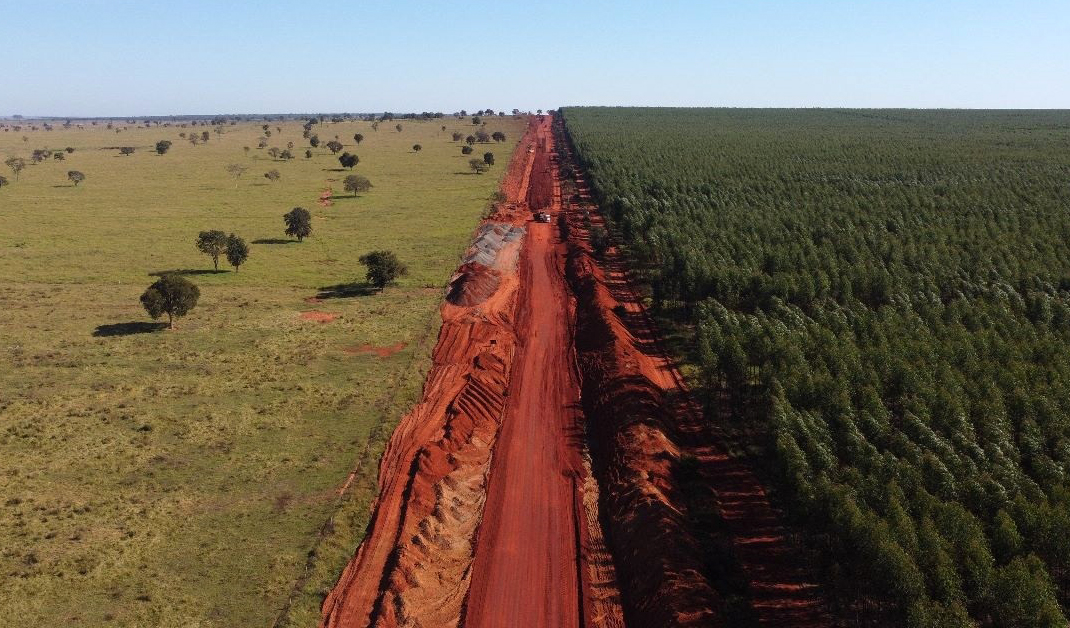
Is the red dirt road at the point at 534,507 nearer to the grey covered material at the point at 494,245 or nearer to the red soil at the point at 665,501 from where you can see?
the red soil at the point at 665,501

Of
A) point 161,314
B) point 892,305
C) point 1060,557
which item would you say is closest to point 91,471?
point 161,314

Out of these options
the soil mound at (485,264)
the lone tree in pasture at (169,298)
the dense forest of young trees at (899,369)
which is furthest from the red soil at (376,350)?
the dense forest of young trees at (899,369)

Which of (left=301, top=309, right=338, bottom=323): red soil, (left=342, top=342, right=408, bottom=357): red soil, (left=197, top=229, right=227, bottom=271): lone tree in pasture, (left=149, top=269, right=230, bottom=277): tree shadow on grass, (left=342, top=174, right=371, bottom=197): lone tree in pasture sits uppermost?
(left=342, top=174, right=371, bottom=197): lone tree in pasture

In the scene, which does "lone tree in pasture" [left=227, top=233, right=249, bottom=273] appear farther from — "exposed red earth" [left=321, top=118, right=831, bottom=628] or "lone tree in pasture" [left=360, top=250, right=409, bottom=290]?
"exposed red earth" [left=321, top=118, right=831, bottom=628]

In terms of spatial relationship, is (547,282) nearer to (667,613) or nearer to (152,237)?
(667,613)

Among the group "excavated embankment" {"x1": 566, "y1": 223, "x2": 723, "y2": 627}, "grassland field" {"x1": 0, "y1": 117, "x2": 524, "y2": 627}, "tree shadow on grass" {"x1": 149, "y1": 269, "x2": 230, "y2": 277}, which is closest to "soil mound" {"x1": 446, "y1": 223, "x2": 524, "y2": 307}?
"grassland field" {"x1": 0, "y1": 117, "x2": 524, "y2": 627}

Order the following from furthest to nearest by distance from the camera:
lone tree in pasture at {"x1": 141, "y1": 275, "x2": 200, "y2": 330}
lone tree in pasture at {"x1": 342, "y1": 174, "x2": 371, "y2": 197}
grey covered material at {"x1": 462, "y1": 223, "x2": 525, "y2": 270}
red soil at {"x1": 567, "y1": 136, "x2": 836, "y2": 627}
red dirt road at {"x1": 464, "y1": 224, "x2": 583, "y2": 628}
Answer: lone tree in pasture at {"x1": 342, "y1": 174, "x2": 371, "y2": 197} < grey covered material at {"x1": 462, "y1": 223, "x2": 525, "y2": 270} < lone tree in pasture at {"x1": 141, "y1": 275, "x2": 200, "y2": 330} < red dirt road at {"x1": 464, "y1": 224, "x2": 583, "y2": 628} < red soil at {"x1": 567, "y1": 136, "x2": 836, "y2": 627}
